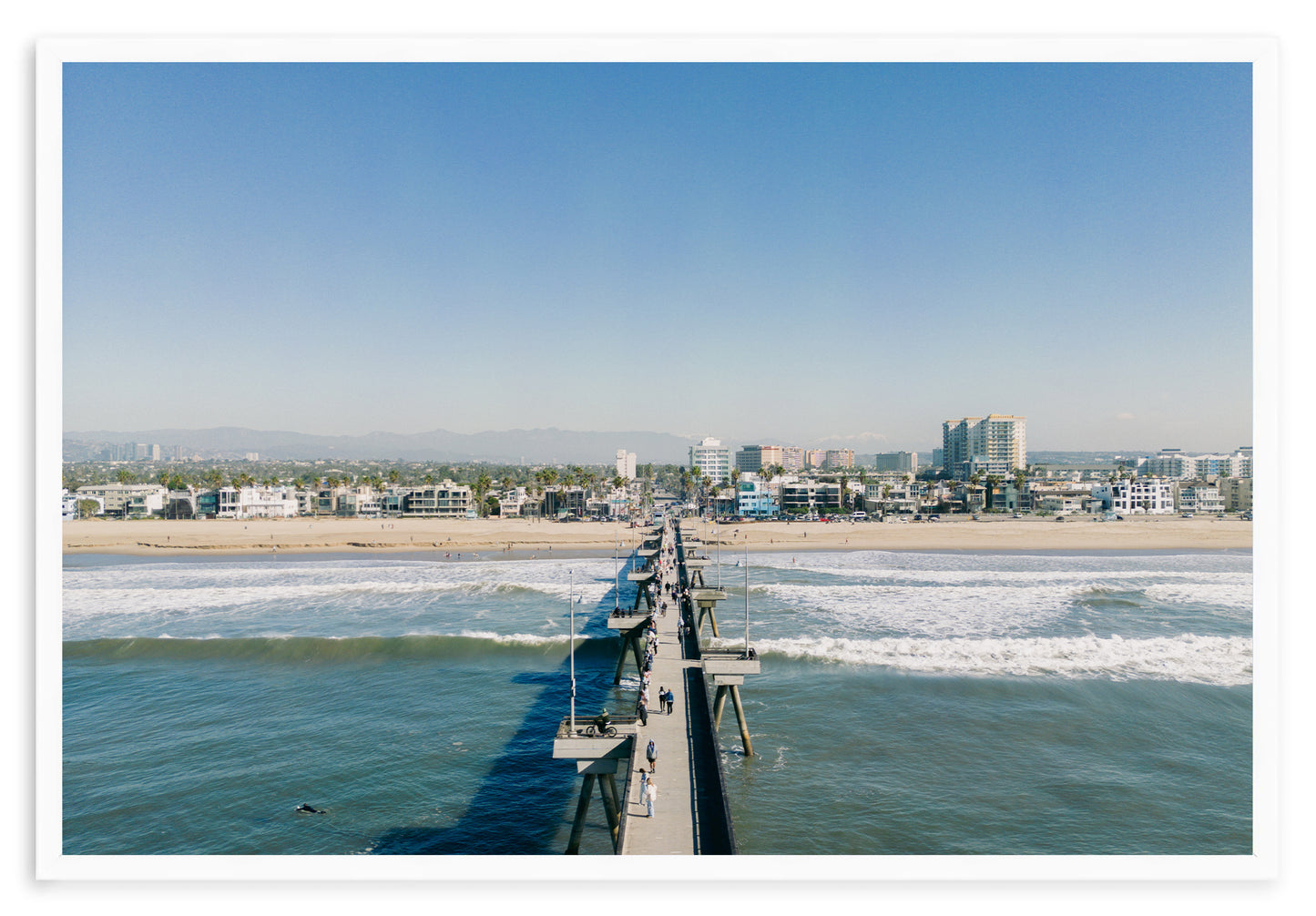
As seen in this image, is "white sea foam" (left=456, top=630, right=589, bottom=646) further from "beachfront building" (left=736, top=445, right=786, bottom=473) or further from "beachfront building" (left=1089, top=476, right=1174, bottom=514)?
"beachfront building" (left=736, top=445, right=786, bottom=473)

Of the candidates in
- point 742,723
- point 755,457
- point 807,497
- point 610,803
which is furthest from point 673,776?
point 755,457

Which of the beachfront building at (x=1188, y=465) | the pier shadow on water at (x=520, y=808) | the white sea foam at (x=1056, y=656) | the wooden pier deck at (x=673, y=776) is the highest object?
the beachfront building at (x=1188, y=465)

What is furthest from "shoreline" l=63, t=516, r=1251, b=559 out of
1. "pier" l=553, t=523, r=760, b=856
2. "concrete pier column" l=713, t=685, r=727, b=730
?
"pier" l=553, t=523, r=760, b=856

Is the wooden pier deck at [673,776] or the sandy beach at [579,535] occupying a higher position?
the wooden pier deck at [673,776]

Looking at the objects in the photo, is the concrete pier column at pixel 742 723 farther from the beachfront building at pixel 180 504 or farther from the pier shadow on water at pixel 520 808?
the beachfront building at pixel 180 504

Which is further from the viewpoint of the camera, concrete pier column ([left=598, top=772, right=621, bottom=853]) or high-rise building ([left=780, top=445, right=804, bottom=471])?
high-rise building ([left=780, top=445, right=804, bottom=471])

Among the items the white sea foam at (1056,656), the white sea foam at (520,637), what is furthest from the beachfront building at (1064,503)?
the white sea foam at (520,637)
